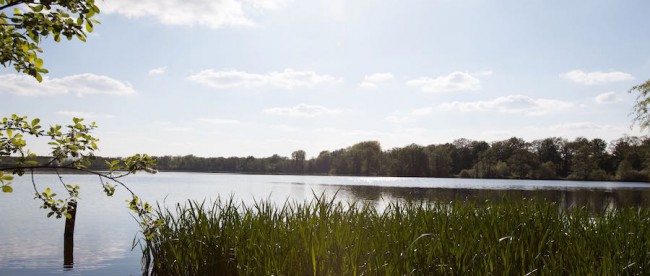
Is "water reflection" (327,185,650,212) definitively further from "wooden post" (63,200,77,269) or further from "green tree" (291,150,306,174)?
"green tree" (291,150,306,174)

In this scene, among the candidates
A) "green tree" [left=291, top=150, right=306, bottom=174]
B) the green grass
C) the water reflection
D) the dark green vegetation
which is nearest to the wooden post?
the green grass

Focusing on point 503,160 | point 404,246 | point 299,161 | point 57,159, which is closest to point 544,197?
point 404,246

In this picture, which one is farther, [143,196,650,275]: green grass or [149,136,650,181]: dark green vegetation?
[149,136,650,181]: dark green vegetation

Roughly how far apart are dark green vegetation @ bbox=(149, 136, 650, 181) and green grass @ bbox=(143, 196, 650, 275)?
99.3 m

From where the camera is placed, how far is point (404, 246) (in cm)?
645

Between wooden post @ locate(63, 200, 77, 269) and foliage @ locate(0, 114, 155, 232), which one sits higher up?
foliage @ locate(0, 114, 155, 232)

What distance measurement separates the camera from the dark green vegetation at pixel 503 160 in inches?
4040

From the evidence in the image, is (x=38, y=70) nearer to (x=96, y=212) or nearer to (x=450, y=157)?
(x=96, y=212)

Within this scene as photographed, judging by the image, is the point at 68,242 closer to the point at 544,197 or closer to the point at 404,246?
the point at 404,246

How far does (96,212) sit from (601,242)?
2445 cm

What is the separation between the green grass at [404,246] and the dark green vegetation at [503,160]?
326 ft

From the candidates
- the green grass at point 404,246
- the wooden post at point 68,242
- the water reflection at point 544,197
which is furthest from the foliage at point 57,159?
the wooden post at point 68,242

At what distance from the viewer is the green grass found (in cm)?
616

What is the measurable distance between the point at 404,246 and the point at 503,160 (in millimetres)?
126875
